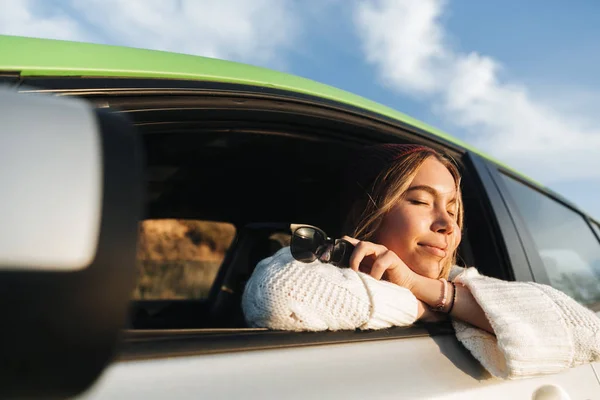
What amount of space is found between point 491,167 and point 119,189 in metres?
1.99

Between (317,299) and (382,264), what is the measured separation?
1.02 feet

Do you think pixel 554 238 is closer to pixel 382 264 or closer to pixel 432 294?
pixel 432 294

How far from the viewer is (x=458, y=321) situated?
5.24 feet

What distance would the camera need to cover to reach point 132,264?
1.91ft

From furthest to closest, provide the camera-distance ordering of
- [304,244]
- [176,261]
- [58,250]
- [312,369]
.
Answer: [176,261]
[304,244]
[312,369]
[58,250]

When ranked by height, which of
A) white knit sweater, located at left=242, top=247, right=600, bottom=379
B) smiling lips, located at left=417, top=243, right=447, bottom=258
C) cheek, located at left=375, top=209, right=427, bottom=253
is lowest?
white knit sweater, located at left=242, top=247, right=600, bottom=379

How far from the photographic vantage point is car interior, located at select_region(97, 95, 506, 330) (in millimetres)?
1576

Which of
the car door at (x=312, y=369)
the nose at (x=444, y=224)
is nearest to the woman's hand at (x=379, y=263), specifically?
the car door at (x=312, y=369)

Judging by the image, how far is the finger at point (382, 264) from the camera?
1510 millimetres

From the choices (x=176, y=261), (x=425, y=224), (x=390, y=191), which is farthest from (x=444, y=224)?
(x=176, y=261)

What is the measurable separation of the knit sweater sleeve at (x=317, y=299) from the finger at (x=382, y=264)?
61 mm

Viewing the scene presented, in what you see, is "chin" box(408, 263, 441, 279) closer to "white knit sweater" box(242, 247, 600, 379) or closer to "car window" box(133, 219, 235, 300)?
"white knit sweater" box(242, 247, 600, 379)

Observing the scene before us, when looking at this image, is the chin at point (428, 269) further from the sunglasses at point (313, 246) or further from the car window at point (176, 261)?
the car window at point (176, 261)

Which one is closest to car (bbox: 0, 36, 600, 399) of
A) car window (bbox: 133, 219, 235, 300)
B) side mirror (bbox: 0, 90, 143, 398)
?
side mirror (bbox: 0, 90, 143, 398)
